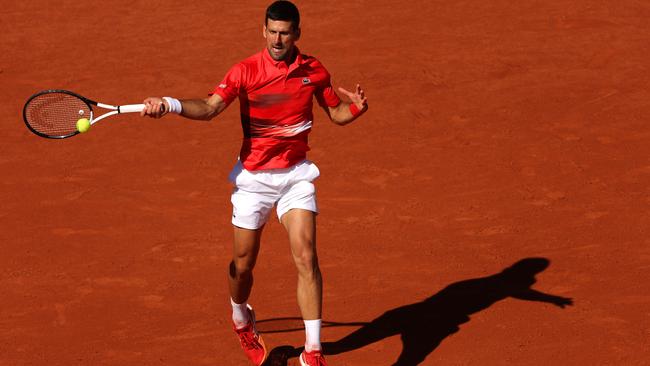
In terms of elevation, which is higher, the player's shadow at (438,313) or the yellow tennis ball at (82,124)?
the yellow tennis ball at (82,124)

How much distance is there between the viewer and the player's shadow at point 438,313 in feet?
27.9

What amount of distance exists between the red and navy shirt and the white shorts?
0.06m

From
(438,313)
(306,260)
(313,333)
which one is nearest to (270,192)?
(306,260)

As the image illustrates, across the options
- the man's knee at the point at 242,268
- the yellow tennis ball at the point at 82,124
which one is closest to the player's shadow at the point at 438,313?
the man's knee at the point at 242,268

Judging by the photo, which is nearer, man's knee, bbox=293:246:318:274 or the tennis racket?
man's knee, bbox=293:246:318:274

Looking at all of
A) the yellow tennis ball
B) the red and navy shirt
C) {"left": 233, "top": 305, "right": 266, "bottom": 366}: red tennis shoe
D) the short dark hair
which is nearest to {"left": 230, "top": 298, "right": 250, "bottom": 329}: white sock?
{"left": 233, "top": 305, "right": 266, "bottom": 366}: red tennis shoe

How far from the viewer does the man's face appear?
24.4 ft

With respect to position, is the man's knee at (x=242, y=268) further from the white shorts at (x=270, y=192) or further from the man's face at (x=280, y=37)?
the man's face at (x=280, y=37)

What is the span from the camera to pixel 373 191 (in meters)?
11.3

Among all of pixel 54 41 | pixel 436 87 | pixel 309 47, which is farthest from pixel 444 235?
pixel 54 41

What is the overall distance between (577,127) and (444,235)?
3201 millimetres

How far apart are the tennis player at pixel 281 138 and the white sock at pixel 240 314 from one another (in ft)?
0.94

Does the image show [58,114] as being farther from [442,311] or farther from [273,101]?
[442,311]

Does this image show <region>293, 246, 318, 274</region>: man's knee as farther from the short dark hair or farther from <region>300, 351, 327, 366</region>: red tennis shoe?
the short dark hair
